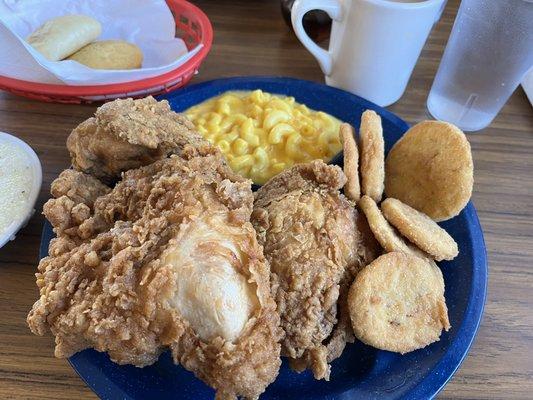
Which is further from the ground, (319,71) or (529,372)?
(319,71)

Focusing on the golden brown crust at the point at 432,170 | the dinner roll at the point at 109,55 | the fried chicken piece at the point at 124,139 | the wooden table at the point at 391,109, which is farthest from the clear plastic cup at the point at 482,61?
the dinner roll at the point at 109,55

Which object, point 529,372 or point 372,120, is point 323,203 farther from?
point 529,372

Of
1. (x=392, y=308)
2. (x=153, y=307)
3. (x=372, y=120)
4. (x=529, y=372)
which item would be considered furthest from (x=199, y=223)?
(x=529, y=372)

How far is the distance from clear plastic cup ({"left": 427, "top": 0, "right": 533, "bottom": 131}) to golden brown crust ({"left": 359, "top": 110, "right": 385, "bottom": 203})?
19.9 inches

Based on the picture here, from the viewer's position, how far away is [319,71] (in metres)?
1.88

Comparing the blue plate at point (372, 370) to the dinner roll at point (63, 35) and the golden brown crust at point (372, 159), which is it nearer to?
the golden brown crust at point (372, 159)

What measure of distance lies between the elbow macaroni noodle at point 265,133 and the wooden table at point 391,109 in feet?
1.24

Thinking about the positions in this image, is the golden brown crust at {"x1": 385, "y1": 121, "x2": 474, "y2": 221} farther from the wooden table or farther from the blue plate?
the wooden table

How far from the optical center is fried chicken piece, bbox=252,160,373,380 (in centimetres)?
99

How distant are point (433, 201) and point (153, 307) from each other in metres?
0.81

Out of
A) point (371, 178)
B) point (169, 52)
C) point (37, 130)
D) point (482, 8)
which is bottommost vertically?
point (37, 130)

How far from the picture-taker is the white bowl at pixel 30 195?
1149 mm

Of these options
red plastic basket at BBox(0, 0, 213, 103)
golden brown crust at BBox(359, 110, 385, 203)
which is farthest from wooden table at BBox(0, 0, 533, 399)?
golden brown crust at BBox(359, 110, 385, 203)

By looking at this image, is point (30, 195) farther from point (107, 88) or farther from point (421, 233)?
point (421, 233)
